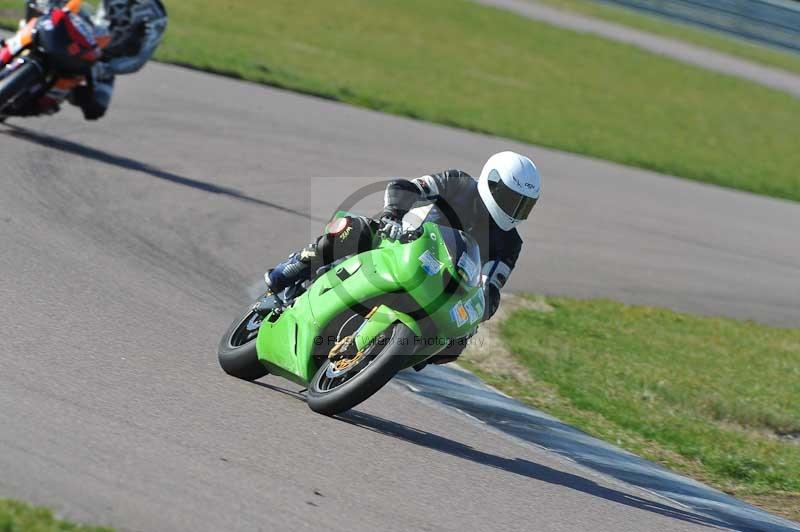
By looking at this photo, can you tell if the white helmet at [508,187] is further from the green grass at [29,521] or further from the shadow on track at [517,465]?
the green grass at [29,521]

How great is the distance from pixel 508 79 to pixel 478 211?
18568 millimetres

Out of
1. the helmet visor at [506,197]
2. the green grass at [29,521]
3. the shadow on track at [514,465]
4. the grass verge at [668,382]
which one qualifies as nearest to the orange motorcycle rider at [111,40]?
the grass verge at [668,382]

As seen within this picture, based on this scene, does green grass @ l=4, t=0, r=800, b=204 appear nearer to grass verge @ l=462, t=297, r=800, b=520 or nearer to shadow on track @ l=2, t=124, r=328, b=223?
shadow on track @ l=2, t=124, r=328, b=223

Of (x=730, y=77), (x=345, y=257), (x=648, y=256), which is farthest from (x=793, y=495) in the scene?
(x=730, y=77)

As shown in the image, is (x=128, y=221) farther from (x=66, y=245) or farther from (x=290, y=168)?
(x=290, y=168)

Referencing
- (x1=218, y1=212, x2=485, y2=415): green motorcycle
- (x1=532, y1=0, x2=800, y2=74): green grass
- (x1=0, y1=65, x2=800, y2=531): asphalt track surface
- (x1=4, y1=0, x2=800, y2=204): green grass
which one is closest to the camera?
(x1=0, y1=65, x2=800, y2=531): asphalt track surface

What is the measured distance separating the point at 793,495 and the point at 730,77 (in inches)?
956

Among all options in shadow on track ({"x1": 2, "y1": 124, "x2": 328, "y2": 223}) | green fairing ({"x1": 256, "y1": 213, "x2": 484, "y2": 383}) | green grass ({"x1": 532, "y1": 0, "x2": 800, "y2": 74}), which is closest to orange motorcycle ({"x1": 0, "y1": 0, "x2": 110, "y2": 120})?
shadow on track ({"x1": 2, "y1": 124, "x2": 328, "y2": 223})

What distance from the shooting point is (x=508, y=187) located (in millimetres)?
Answer: 6098

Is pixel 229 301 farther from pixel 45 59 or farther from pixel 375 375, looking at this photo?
pixel 45 59

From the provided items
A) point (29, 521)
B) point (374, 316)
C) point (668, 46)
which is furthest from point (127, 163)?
point (668, 46)

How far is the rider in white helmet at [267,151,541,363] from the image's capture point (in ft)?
19.9
